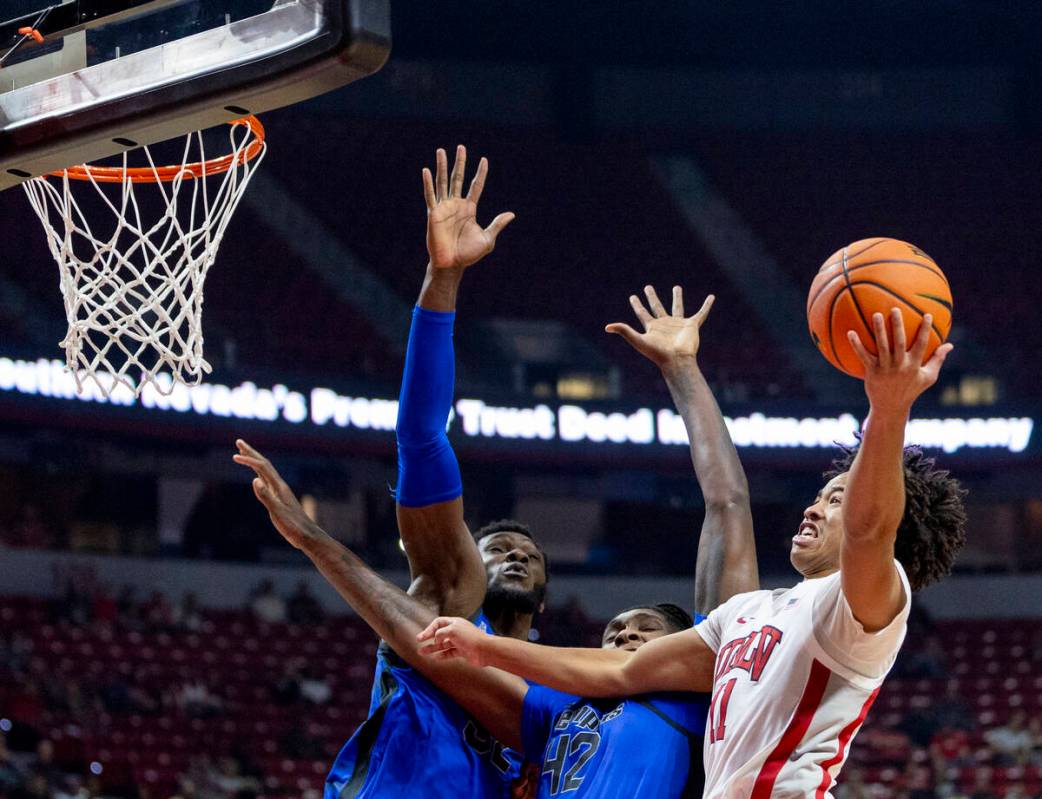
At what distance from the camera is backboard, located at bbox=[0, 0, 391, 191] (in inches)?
110

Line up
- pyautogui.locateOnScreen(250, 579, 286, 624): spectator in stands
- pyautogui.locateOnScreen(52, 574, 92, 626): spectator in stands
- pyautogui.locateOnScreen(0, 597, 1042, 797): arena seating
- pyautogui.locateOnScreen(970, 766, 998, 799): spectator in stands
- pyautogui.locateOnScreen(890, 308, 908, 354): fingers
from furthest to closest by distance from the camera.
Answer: pyautogui.locateOnScreen(250, 579, 286, 624): spectator in stands → pyautogui.locateOnScreen(52, 574, 92, 626): spectator in stands → pyautogui.locateOnScreen(0, 597, 1042, 797): arena seating → pyautogui.locateOnScreen(970, 766, 998, 799): spectator in stands → pyautogui.locateOnScreen(890, 308, 908, 354): fingers

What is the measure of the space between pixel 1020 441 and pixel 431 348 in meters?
13.8

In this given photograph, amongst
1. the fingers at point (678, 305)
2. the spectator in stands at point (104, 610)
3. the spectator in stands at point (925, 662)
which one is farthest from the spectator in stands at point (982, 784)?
the fingers at point (678, 305)

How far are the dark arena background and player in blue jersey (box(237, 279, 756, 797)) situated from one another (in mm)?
8258

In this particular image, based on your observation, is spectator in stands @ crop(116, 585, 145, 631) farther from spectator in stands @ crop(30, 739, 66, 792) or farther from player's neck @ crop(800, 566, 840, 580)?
player's neck @ crop(800, 566, 840, 580)

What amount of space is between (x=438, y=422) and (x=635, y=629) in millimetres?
772

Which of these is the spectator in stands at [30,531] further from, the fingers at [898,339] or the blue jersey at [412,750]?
the fingers at [898,339]

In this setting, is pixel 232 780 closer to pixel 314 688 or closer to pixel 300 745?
pixel 300 745

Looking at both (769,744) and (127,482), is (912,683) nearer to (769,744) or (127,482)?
(127,482)

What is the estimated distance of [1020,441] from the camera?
15.6 m

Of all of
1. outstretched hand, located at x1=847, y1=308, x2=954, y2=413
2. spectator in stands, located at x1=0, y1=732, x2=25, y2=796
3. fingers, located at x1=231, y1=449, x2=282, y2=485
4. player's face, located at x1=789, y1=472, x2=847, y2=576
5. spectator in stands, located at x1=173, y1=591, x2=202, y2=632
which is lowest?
spectator in stands, located at x1=0, y1=732, x2=25, y2=796

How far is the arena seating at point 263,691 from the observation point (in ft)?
38.2

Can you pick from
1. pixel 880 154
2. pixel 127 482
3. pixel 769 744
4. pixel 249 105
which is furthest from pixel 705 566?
pixel 880 154

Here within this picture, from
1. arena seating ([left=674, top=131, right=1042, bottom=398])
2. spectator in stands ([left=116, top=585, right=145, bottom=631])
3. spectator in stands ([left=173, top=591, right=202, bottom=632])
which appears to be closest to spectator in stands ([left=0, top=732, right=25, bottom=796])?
spectator in stands ([left=116, top=585, right=145, bottom=631])
